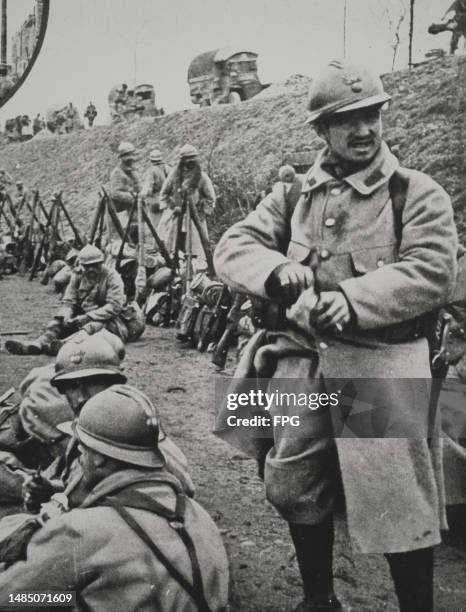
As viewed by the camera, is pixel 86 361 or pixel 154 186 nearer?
pixel 86 361

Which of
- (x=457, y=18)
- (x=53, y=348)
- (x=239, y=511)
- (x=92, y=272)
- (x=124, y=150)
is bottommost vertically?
(x=239, y=511)

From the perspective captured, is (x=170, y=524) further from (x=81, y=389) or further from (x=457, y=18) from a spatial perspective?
(x=457, y=18)

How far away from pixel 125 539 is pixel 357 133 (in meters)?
1.23

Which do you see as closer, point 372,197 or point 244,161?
point 372,197

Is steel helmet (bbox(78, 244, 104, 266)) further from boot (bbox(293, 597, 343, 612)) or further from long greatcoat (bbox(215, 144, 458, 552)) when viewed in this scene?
boot (bbox(293, 597, 343, 612))

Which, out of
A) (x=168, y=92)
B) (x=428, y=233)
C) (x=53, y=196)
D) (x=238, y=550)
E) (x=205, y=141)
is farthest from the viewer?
(x=53, y=196)

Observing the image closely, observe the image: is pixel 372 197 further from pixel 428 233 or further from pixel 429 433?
pixel 429 433

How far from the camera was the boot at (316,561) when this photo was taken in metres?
2.21

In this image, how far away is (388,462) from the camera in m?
2.07

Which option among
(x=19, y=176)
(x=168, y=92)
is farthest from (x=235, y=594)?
(x=19, y=176)

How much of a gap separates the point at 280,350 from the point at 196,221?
431 cm

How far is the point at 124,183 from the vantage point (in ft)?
27.2

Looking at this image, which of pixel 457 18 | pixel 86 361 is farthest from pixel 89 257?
pixel 457 18

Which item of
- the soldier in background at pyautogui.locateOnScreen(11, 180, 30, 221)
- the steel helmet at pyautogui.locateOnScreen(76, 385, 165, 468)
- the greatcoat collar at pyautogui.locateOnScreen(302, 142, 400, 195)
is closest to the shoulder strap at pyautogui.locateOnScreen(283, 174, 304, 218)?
the greatcoat collar at pyautogui.locateOnScreen(302, 142, 400, 195)
